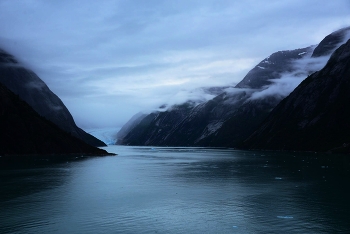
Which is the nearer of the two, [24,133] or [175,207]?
[175,207]

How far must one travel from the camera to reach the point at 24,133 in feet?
564

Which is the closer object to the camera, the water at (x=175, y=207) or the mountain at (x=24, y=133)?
the water at (x=175, y=207)

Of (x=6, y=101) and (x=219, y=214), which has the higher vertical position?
(x=6, y=101)

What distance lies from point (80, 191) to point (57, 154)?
133403 mm

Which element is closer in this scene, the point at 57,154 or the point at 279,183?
the point at 279,183

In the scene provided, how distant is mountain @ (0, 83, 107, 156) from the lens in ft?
543

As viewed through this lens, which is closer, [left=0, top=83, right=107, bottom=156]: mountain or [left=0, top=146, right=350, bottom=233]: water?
[left=0, top=146, right=350, bottom=233]: water

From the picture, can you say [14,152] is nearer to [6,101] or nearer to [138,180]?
[6,101]

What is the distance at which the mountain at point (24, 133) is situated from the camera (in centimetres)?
16562

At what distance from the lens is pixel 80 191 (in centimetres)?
5669

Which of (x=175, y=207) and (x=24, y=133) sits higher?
(x=24, y=133)

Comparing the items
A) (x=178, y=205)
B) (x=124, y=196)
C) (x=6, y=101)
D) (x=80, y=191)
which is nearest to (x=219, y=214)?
(x=178, y=205)

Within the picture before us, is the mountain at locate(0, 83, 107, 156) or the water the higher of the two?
the mountain at locate(0, 83, 107, 156)

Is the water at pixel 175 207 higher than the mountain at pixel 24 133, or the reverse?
the mountain at pixel 24 133
